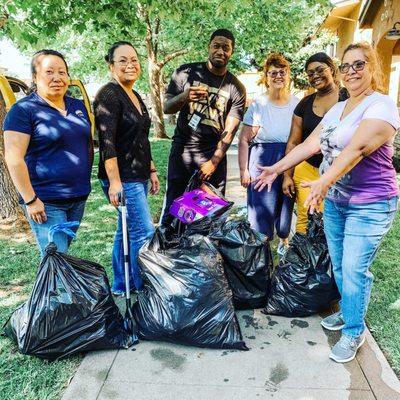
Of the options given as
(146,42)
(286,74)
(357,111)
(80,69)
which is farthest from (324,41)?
(357,111)

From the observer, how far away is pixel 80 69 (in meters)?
17.1

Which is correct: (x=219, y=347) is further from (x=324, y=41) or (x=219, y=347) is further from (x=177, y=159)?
(x=324, y=41)

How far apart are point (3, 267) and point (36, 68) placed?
223 centimetres

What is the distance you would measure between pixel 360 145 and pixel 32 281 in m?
2.93

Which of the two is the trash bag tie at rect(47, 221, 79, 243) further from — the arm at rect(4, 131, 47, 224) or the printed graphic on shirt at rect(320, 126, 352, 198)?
the printed graphic on shirt at rect(320, 126, 352, 198)

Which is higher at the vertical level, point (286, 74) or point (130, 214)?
point (286, 74)

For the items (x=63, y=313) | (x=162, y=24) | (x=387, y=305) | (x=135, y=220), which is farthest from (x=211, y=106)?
(x=162, y=24)

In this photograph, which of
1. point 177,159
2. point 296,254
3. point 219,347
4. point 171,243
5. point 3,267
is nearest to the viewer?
point 219,347

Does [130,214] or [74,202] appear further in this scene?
[130,214]

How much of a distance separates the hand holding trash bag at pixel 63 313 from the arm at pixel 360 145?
1473 mm

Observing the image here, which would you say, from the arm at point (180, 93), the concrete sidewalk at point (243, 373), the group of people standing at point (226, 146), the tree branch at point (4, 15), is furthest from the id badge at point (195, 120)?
the tree branch at point (4, 15)

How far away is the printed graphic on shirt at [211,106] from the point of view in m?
3.29

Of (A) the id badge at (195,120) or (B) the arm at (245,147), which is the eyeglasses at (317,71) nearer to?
(B) the arm at (245,147)

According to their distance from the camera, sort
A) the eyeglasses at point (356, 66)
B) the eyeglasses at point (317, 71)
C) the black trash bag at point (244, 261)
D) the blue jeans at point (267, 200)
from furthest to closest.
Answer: the blue jeans at point (267, 200) → the eyeglasses at point (317, 71) → the black trash bag at point (244, 261) → the eyeglasses at point (356, 66)
